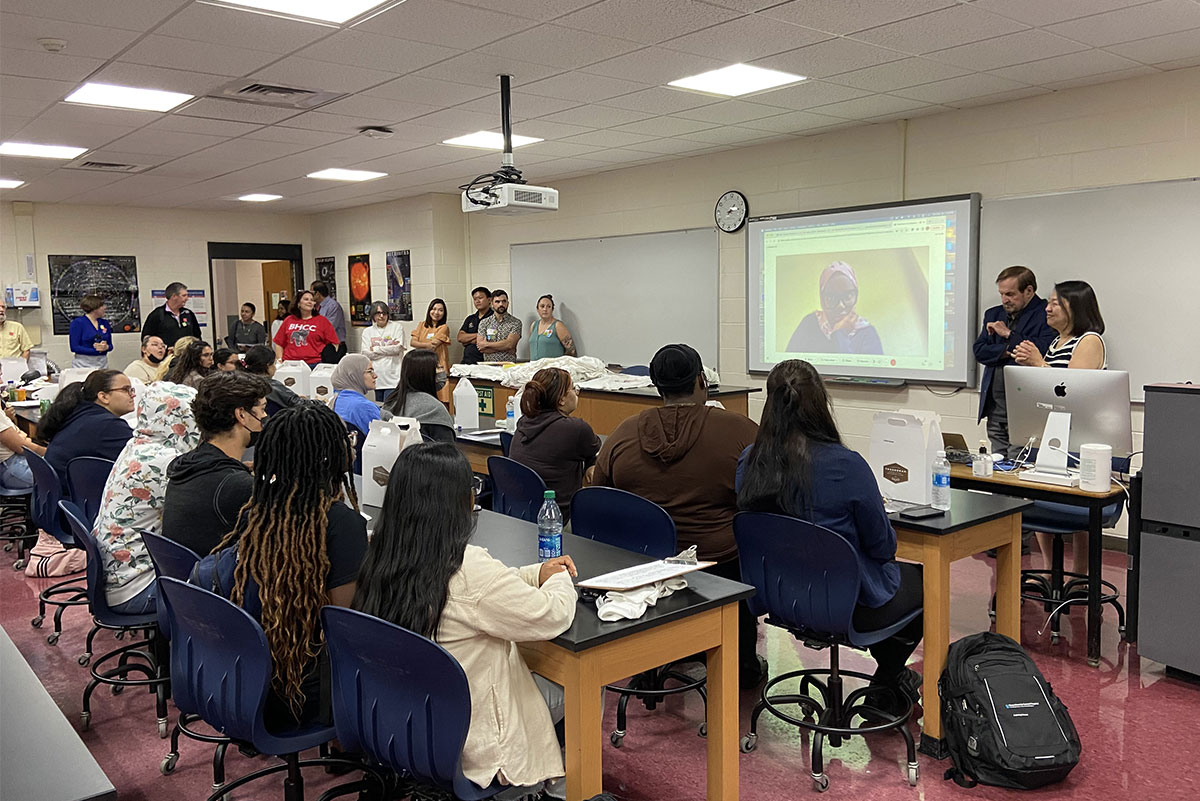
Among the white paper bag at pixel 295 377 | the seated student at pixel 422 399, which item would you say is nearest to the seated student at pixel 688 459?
the seated student at pixel 422 399

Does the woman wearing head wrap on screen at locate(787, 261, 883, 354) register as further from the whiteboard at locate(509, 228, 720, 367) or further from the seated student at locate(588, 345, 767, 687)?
the seated student at locate(588, 345, 767, 687)

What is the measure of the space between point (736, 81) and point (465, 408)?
2.35 m

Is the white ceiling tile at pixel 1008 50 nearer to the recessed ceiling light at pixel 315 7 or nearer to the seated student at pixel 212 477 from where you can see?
the recessed ceiling light at pixel 315 7

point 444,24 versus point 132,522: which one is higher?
point 444,24

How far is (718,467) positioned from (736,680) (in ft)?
3.00

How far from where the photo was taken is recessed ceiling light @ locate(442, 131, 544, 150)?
622cm

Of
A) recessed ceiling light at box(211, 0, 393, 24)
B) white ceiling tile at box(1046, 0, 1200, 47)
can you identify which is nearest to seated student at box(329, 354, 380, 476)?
recessed ceiling light at box(211, 0, 393, 24)

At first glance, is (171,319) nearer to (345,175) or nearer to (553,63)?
(345,175)

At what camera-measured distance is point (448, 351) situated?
9.57 m

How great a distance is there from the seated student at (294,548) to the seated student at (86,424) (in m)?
2.44

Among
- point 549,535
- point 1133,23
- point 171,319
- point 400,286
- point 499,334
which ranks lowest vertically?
point 549,535

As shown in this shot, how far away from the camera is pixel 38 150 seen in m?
6.57

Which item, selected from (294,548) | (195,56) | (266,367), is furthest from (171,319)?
(294,548)

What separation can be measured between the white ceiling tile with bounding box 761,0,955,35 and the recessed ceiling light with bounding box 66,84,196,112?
3.26 metres
